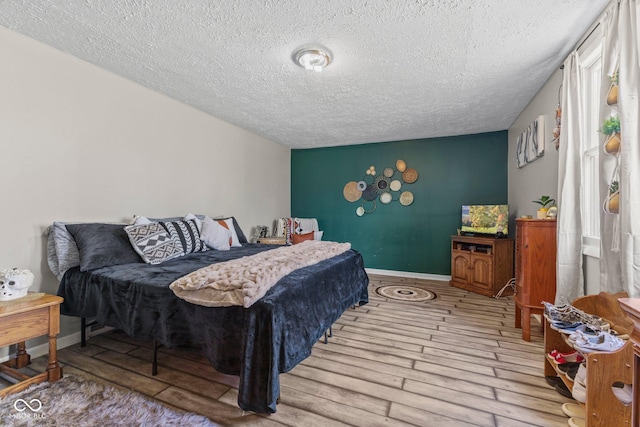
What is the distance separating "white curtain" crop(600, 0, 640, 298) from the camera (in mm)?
1315

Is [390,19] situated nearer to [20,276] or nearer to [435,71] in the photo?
[435,71]

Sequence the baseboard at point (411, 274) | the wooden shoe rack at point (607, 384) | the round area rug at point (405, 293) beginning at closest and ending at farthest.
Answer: the wooden shoe rack at point (607, 384) < the round area rug at point (405, 293) < the baseboard at point (411, 274)

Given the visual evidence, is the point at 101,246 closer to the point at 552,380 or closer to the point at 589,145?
the point at 552,380

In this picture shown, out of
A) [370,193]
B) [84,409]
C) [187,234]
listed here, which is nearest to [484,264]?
[370,193]

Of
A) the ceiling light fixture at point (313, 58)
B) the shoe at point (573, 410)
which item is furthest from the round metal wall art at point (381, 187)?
the shoe at point (573, 410)

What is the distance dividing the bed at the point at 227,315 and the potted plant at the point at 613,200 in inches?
68.0

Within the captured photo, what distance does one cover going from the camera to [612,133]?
1.49 meters

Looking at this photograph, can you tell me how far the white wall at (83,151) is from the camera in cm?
195

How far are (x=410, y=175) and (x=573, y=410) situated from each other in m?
3.63

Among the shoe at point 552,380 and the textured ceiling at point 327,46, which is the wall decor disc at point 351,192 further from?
the shoe at point 552,380

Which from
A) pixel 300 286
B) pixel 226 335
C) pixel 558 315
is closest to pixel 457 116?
pixel 558 315

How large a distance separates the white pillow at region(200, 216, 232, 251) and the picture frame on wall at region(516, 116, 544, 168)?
133 inches

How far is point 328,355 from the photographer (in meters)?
2.08

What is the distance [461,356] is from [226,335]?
5.70 ft
